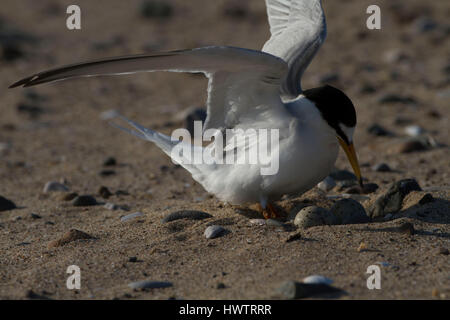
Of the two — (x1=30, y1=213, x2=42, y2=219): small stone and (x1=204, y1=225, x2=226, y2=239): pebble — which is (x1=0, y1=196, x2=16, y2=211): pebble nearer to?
(x1=30, y1=213, x2=42, y2=219): small stone

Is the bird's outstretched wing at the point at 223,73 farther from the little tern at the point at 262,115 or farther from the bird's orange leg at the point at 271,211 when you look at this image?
the bird's orange leg at the point at 271,211

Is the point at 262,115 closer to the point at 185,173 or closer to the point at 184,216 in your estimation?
the point at 184,216

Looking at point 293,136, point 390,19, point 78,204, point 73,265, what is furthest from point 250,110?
point 390,19

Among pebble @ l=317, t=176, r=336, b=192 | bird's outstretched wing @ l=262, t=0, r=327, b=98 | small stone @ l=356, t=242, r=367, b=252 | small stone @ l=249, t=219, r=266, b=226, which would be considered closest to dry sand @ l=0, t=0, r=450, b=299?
small stone @ l=356, t=242, r=367, b=252

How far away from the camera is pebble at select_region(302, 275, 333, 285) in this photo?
3.19m

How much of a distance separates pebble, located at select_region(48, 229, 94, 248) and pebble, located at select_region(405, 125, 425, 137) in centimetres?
389

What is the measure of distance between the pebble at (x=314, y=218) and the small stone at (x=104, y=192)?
194 centimetres

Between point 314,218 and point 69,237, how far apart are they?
4.83 feet

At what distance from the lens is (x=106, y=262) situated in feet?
12.1

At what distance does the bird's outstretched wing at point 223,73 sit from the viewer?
11.1ft

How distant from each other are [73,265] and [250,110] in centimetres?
138

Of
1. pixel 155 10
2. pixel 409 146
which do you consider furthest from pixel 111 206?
pixel 155 10

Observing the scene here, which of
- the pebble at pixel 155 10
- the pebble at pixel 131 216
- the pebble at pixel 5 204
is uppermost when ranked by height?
the pebble at pixel 155 10

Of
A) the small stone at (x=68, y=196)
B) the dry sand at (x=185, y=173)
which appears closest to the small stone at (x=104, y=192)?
the dry sand at (x=185, y=173)
